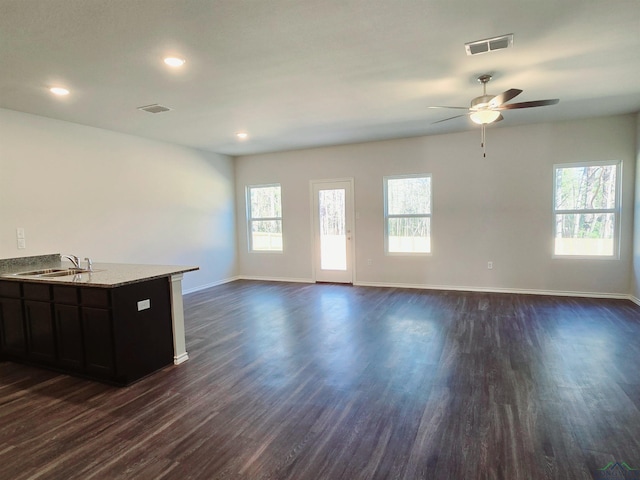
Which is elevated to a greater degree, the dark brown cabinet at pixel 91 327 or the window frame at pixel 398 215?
the window frame at pixel 398 215

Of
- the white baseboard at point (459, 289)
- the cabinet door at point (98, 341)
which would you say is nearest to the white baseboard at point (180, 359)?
the cabinet door at point (98, 341)

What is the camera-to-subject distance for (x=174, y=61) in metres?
2.94

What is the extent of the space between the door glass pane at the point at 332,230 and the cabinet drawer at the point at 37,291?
15.2 ft

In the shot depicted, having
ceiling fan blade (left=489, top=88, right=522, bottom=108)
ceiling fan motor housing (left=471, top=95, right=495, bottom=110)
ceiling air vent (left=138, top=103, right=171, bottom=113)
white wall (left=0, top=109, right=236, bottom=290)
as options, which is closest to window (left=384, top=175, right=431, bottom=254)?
ceiling fan motor housing (left=471, top=95, right=495, bottom=110)

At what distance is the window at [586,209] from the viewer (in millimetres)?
5266

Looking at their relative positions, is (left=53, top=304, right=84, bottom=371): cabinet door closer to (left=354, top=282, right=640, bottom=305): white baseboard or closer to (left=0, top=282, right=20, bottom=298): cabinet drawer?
(left=0, top=282, right=20, bottom=298): cabinet drawer

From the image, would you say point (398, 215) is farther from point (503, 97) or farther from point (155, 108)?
point (155, 108)

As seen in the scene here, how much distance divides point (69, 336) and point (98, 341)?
362mm

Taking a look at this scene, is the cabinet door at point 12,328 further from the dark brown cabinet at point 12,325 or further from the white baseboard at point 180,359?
the white baseboard at point 180,359

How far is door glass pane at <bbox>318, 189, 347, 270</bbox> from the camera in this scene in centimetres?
685

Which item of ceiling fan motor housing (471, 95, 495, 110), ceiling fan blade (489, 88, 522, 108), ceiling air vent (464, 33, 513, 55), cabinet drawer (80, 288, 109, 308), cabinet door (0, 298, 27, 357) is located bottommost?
cabinet door (0, 298, 27, 357)

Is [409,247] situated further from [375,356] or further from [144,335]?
[144,335]

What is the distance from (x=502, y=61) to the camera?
10.2 feet

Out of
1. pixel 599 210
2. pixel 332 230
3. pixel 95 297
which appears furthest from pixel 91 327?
pixel 599 210
